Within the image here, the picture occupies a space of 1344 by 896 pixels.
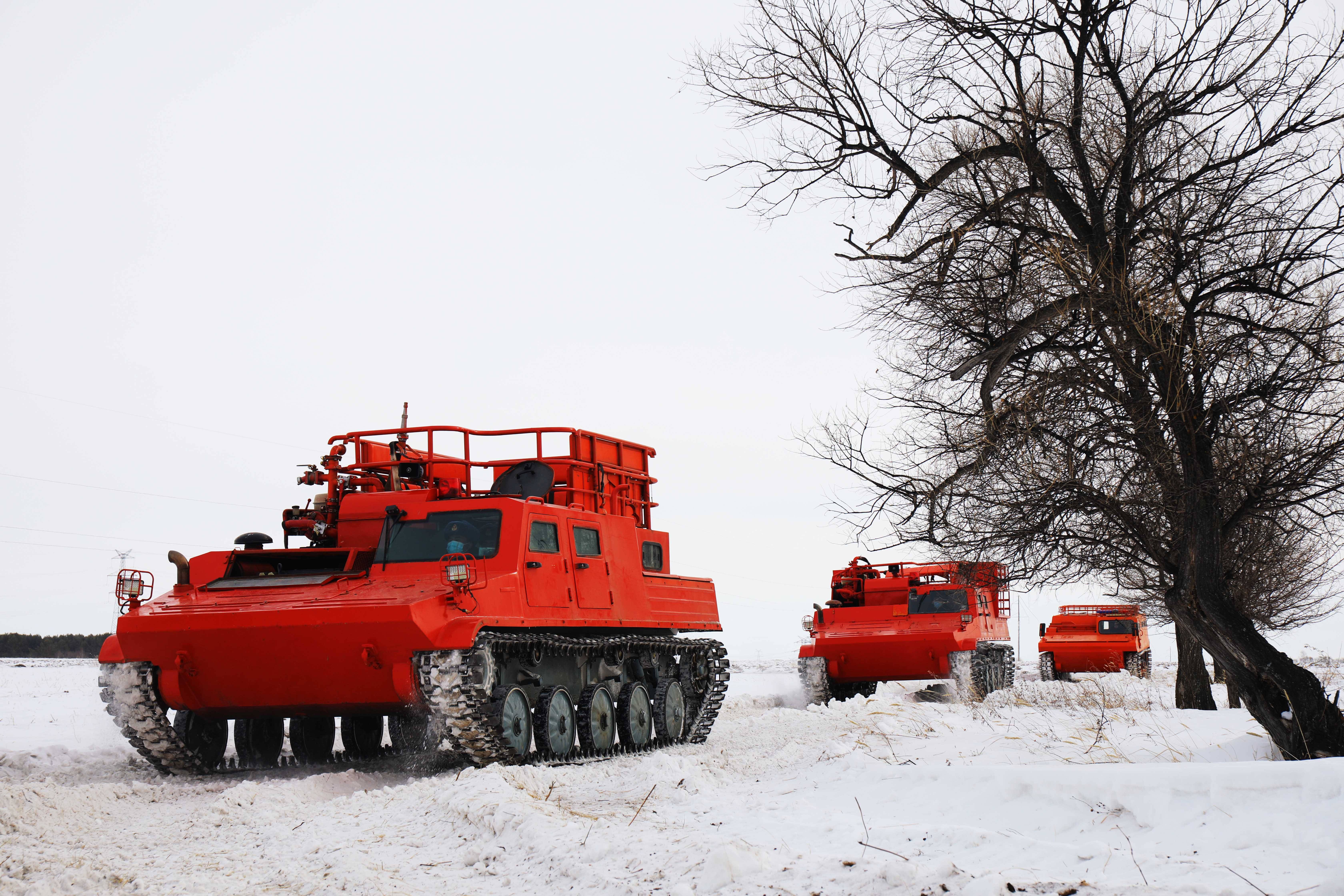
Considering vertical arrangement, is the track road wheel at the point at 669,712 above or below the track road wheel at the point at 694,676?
below

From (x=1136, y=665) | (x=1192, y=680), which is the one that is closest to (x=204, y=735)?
(x=1192, y=680)

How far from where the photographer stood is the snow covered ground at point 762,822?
18.1ft

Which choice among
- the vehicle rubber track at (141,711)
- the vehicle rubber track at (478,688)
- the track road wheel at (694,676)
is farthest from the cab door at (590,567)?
the vehicle rubber track at (141,711)

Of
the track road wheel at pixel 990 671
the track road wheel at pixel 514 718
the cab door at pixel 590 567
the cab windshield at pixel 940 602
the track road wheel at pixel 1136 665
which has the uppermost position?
the cab door at pixel 590 567

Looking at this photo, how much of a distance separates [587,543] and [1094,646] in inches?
778

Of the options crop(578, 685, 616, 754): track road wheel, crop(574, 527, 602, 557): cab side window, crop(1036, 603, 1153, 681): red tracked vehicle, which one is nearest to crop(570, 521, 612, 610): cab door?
crop(574, 527, 602, 557): cab side window

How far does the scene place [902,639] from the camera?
21.5m

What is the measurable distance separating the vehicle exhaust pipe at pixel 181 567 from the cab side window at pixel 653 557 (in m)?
5.37

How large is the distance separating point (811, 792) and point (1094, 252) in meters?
5.08

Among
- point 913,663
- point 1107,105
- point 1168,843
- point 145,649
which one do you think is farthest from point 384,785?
point 913,663

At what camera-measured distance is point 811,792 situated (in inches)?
330

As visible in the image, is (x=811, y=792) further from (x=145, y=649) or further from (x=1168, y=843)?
(x=145, y=649)

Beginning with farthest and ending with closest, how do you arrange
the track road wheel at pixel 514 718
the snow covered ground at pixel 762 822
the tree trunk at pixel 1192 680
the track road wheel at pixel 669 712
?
the tree trunk at pixel 1192 680
the track road wheel at pixel 669 712
the track road wheel at pixel 514 718
the snow covered ground at pixel 762 822

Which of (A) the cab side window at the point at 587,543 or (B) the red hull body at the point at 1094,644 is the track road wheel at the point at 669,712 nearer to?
(A) the cab side window at the point at 587,543
